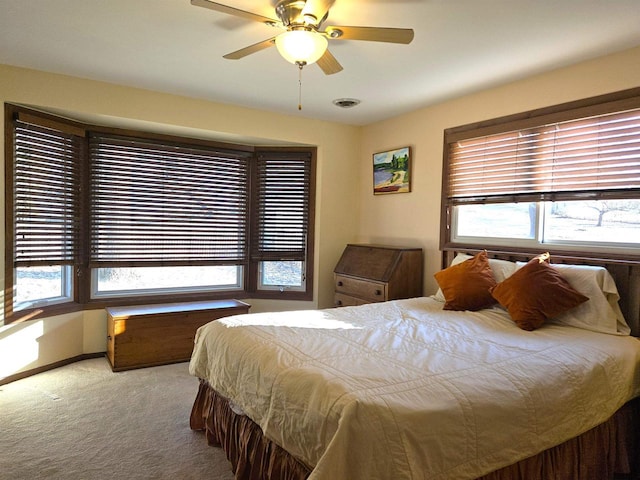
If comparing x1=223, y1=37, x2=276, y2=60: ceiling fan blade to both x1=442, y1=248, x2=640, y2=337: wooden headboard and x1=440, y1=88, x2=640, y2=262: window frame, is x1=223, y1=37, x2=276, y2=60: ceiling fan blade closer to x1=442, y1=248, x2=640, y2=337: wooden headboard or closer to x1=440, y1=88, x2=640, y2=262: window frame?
x1=440, y1=88, x2=640, y2=262: window frame

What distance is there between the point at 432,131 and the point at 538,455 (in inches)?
111

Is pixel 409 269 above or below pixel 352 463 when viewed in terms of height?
above

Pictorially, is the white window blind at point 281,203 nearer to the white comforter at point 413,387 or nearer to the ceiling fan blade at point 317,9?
the white comforter at point 413,387

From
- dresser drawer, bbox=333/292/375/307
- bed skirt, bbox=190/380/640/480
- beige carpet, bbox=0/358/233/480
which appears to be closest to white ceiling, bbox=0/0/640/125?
dresser drawer, bbox=333/292/375/307

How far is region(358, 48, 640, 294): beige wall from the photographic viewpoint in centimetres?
269

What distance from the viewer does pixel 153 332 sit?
144 inches

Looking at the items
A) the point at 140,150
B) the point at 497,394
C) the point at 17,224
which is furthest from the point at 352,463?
the point at 140,150

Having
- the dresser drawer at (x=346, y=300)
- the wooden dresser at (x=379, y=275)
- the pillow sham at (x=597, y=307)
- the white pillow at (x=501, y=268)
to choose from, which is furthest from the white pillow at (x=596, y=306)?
the dresser drawer at (x=346, y=300)

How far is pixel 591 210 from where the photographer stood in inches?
110

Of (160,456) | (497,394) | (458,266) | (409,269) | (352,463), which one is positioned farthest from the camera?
(409,269)

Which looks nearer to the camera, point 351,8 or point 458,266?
point 351,8

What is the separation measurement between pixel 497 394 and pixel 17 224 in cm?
351

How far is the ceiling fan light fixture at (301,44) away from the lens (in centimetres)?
195

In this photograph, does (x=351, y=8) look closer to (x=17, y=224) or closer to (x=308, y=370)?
(x=308, y=370)
